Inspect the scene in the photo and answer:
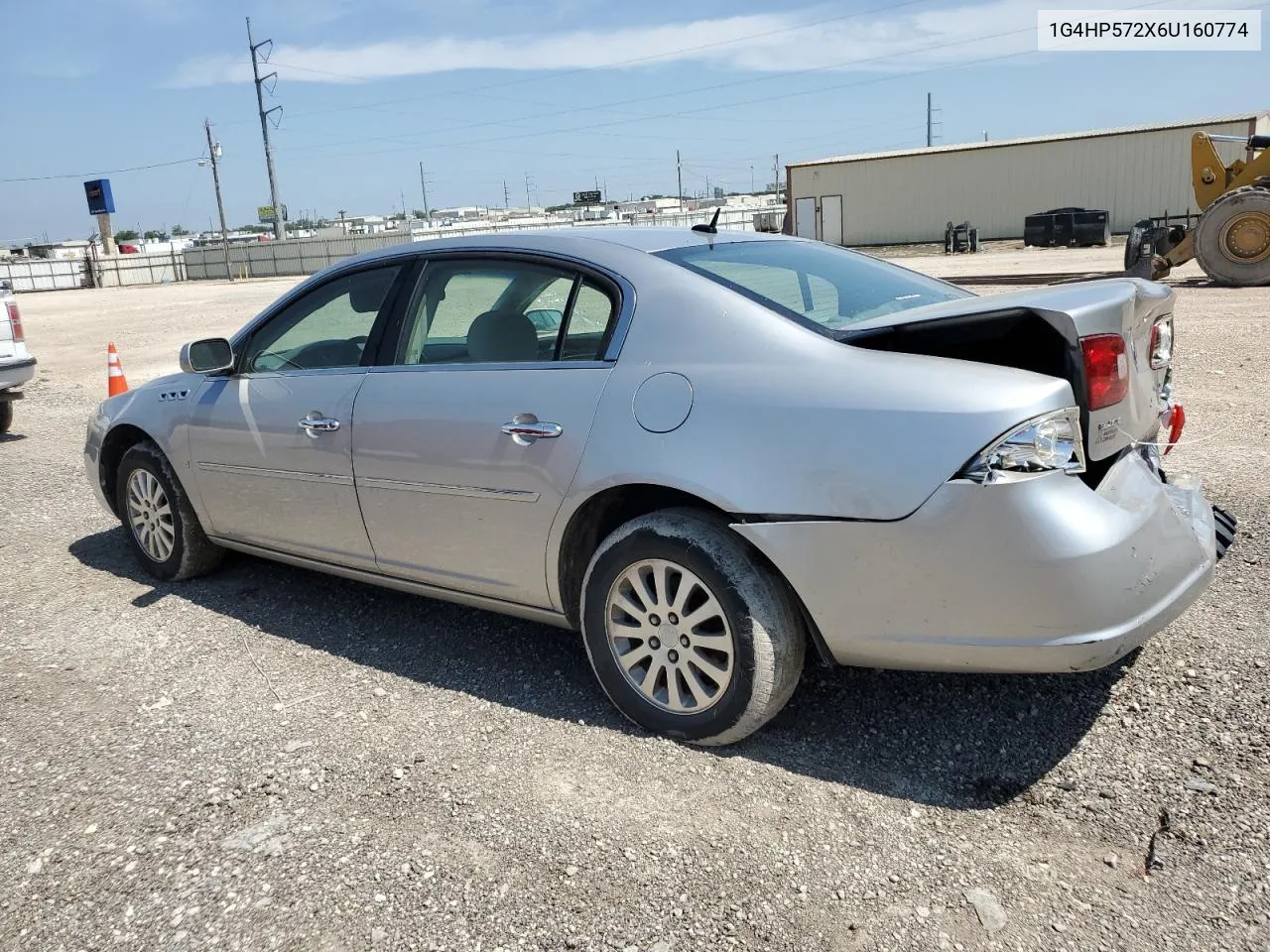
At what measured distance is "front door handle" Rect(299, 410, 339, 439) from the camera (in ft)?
13.0

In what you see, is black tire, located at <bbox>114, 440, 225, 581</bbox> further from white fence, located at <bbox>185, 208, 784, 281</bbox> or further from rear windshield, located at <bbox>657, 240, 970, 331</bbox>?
white fence, located at <bbox>185, 208, 784, 281</bbox>

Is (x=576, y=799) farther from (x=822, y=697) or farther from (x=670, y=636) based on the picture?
(x=822, y=697)

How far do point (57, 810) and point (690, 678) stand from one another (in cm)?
192

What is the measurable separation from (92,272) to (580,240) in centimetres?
5881

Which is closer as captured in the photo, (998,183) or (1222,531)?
(1222,531)

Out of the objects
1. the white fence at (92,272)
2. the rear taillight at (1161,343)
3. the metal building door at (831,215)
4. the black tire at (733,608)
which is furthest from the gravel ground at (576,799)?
the white fence at (92,272)

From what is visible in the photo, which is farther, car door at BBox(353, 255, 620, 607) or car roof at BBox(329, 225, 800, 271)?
car roof at BBox(329, 225, 800, 271)

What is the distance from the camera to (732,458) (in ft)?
9.70

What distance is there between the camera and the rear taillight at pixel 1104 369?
2.82 m

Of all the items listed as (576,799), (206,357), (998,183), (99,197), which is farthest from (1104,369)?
(99,197)

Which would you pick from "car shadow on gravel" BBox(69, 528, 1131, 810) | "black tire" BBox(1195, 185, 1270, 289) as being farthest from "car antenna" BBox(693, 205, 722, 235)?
"black tire" BBox(1195, 185, 1270, 289)

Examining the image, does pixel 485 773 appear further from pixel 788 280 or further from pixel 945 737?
pixel 788 280

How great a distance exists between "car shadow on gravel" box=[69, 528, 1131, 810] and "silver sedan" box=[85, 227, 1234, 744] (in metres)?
0.29

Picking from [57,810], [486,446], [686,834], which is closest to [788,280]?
[486,446]
